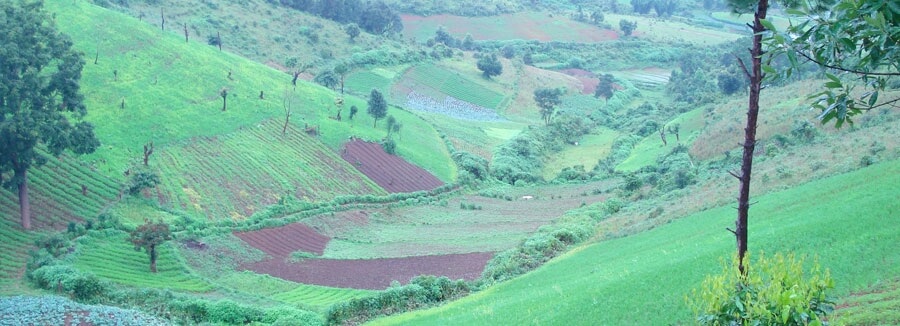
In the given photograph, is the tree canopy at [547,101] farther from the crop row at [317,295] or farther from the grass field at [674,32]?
the crop row at [317,295]

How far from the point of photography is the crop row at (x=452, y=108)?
108m

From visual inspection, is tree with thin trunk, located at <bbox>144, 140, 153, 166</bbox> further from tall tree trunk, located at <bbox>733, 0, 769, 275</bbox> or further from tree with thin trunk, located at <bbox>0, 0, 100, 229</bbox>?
tall tree trunk, located at <bbox>733, 0, 769, 275</bbox>

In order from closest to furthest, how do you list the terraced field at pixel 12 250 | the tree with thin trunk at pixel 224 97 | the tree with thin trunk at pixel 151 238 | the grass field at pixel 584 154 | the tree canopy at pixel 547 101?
1. the terraced field at pixel 12 250
2. the tree with thin trunk at pixel 151 238
3. the tree with thin trunk at pixel 224 97
4. the grass field at pixel 584 154
5. the tree canopy at pixel 547 101

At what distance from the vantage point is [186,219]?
175ft

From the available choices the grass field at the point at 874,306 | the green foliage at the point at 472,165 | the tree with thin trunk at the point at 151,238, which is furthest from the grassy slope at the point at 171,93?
the grass field at the point at 874,306

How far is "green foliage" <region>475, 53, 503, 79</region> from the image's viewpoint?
12275 cm

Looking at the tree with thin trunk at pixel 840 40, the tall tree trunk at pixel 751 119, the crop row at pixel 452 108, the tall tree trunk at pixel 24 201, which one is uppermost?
the tree with thin trunk at pixel 840 40

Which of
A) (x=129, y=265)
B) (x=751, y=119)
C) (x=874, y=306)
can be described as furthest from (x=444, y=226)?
(x=751, y=119)

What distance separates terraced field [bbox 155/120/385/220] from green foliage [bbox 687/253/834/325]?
152 ft

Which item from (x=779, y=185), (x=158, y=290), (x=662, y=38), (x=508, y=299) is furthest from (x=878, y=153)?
(x=662, y=38)

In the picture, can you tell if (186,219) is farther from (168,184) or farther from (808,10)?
(808,10)

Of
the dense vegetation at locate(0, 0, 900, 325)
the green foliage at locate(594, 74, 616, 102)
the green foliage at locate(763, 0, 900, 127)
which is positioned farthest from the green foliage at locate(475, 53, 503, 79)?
the green foliage at locate(763, 0, 900, 127)

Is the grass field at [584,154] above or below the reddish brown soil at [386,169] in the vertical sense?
below

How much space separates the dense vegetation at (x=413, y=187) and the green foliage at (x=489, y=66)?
0.34 m
